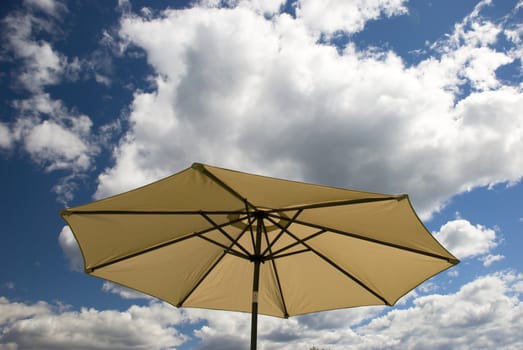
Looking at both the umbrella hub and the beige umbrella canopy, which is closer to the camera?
the beige umbrella canopy

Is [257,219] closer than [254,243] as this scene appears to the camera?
Yes

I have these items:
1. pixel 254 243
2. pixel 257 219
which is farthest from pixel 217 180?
pixel 254 243

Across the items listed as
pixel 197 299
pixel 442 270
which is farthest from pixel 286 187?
pixel 197 299

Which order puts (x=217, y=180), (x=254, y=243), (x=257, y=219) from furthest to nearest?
(x=254, y=243) → (x=257, y=219) → (x=217, y=180)

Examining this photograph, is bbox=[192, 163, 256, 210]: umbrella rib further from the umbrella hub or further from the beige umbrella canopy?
the umbrella hub

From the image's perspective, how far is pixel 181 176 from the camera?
388cm

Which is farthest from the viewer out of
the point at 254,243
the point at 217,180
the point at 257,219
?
the point at 254,243

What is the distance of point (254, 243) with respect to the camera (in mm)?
5230

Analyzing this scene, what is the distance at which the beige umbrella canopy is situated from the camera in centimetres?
419

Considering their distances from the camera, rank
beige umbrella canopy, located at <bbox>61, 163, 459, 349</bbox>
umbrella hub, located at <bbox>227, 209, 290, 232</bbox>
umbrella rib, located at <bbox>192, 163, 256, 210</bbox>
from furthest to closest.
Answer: umbrella hub, located at <bbox>227, 209, 290, 232</bbox> → beige umbrella canopy, located at <bbox>61, 163, 459, 349</bbox> → umbrella rib, located at <bbox>192, 163, 256, 210</bbox>

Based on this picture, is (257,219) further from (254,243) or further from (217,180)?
(217,180)

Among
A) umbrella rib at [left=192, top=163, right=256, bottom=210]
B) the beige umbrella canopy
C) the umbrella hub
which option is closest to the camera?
umbrella rib at [left=192, top=163, right=256, bottom=210]

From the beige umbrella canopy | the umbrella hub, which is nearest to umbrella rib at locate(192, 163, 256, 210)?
the beige umbrella canopy

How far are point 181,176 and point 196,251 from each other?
234 cm
